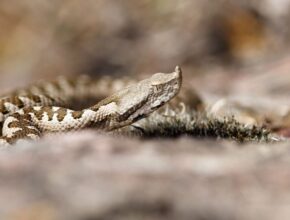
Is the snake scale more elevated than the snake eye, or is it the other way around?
the snake eye

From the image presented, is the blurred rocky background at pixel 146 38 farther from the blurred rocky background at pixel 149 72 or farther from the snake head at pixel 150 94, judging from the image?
the snake head at pixel 150 94

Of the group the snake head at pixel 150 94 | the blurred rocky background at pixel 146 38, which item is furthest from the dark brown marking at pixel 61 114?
the blurred rocky background at pixel 146 38

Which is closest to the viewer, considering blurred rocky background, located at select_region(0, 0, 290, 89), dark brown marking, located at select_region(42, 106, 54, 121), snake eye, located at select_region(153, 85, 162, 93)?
snake eye, located at select_region(153, 85, 162, 93)

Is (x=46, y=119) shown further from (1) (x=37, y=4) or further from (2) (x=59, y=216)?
(1) (x=37, y=4)

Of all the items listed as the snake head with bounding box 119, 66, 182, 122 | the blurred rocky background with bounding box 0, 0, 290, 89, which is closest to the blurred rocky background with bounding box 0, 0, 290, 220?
the blurred rocky background with bounding box 0, 0, 290, 89

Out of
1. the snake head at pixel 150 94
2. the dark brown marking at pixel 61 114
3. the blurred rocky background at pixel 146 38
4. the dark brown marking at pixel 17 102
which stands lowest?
the dark brown marking at pixel 61 114

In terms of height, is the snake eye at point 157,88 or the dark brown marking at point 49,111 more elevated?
the snake eye at point 157,88

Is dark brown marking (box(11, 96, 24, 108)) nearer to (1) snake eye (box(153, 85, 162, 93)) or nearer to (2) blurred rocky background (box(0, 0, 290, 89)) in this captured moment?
(1) snake eye (box(153, 85, 162, 93))

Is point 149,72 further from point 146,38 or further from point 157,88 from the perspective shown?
point 157,88

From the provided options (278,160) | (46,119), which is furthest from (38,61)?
(278,160)
